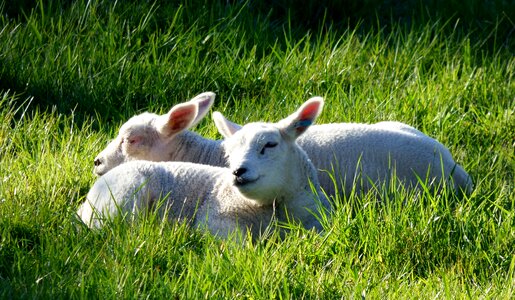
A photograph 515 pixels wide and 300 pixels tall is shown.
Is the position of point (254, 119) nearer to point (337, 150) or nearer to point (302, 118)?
point (337, 150)

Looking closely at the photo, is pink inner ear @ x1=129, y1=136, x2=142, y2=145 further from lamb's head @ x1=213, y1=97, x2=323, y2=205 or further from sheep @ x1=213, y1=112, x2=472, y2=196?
sheep @ x1=213, y1=112, x2=472, y2=196

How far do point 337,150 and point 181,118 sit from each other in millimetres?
893

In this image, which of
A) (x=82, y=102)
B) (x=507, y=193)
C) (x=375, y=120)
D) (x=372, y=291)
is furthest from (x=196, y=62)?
(x=372, y=291)

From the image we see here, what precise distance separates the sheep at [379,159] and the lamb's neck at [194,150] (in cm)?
53

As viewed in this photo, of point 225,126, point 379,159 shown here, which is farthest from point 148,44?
point 379,159

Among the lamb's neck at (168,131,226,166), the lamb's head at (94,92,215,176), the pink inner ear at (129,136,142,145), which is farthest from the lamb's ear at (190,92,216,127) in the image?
the pink inner ear at (129,136,142,145)

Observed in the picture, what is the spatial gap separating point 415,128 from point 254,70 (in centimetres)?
129

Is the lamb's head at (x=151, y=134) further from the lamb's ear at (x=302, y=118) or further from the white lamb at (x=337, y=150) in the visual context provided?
the lamb's ear at (x=302, y=118)

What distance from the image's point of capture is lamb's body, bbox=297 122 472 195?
6234mm

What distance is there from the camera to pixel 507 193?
602 centimetres

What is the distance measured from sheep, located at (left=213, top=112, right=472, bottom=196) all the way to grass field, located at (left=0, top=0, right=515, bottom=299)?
229 mm

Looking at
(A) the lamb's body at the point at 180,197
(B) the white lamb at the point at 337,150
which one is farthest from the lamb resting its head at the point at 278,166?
(B) the white lamb at the point at 337,150

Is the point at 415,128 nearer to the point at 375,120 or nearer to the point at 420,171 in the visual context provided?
the point at 375,120

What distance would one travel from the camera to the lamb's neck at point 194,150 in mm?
6523
